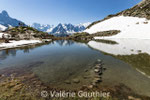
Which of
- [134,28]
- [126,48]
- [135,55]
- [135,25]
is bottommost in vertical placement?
[135,55]

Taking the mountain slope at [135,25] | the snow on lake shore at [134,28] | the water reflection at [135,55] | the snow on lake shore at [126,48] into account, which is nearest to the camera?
the water reflection at [135,55]

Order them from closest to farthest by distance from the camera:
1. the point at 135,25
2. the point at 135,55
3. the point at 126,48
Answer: the point at 135,55
the point at 126,48
the point at 135,25

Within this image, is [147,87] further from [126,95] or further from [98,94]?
[98,94]

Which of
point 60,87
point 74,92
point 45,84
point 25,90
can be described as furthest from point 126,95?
point 25,90

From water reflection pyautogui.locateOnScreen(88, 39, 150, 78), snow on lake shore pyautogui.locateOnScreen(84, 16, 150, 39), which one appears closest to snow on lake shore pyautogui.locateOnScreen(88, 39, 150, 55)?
water reflection pyautogui.locateOnScreen(88, 39, 150, 78)

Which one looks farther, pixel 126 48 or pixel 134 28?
pixel 134 28

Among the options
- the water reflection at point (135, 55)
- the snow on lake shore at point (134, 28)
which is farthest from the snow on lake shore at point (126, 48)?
the snow on lake shore at point (134, 28)

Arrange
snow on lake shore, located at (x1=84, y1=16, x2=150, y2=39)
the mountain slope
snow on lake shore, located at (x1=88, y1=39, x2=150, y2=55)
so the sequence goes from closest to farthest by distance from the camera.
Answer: snow on lake shore, located at (x1=88, y1=39, x2=150, y2=55)
snow on lake shore, located at (x1=84, y1=16, x2=150, y2=39)
the mountain slope

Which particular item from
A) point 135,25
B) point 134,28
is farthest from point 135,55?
point 135,25

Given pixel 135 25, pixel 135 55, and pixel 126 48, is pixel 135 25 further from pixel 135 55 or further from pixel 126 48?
pixel 135 55

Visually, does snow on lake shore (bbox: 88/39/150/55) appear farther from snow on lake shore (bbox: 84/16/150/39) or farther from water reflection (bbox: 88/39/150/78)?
snow on lake shore (bbox: 84/16/150/39)

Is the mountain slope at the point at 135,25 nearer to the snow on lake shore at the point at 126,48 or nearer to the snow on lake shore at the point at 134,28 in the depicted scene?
the snow on lake shore at the point at 134,28

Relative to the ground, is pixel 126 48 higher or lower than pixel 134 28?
lower

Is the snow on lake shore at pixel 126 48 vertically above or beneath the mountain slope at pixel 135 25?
beneath
